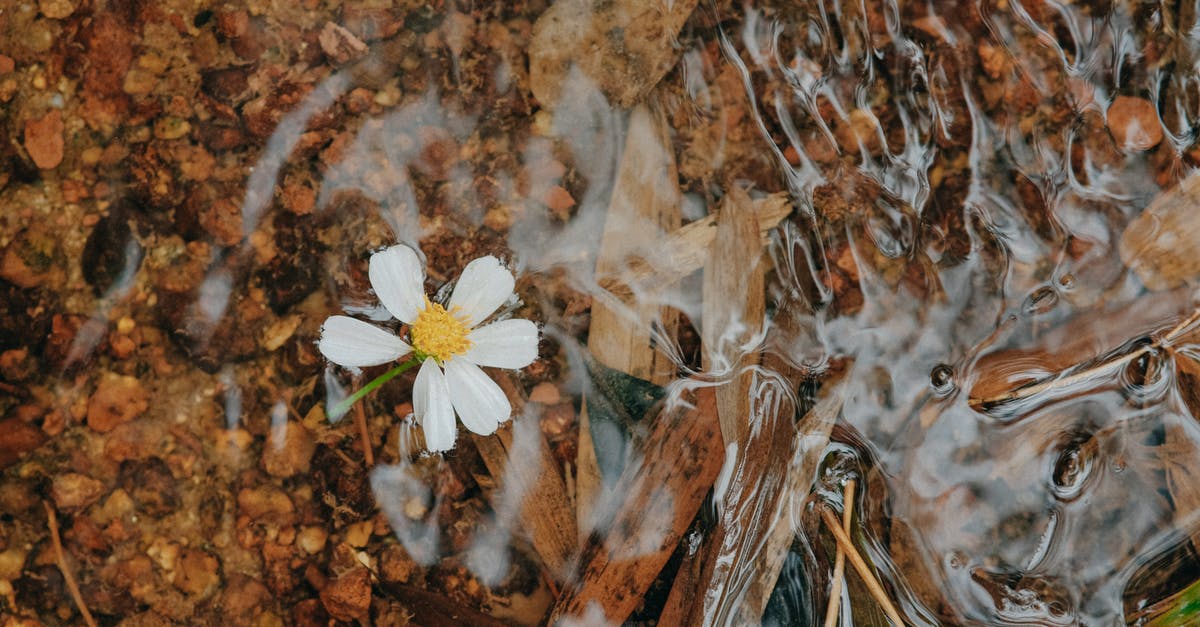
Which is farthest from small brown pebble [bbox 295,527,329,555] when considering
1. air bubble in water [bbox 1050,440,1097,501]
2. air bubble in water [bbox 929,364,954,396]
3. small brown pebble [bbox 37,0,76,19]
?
air bubble in water [bbox 1050,440,1097,501]

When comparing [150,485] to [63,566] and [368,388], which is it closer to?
[63,566]

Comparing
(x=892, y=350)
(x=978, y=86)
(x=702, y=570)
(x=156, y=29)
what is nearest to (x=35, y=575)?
(x=156, y=29)

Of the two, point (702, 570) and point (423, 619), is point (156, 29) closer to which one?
point (423, 619)

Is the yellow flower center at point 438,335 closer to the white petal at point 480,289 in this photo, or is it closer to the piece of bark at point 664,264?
the white petal at point 480,289

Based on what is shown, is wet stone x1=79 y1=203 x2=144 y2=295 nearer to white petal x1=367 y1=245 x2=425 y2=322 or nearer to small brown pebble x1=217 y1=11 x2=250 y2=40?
small brown pebble x1=217 y1=11 x2=250 y2=40

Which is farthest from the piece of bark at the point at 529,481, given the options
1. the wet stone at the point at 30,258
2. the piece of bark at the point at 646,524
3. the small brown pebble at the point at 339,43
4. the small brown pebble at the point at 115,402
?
the wet stone at the point at 30,258

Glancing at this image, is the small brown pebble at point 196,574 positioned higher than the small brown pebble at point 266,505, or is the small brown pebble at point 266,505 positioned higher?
the small brown pebble at point 266,505

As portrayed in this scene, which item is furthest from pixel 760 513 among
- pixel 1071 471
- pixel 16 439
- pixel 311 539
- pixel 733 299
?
pixel 16 439
